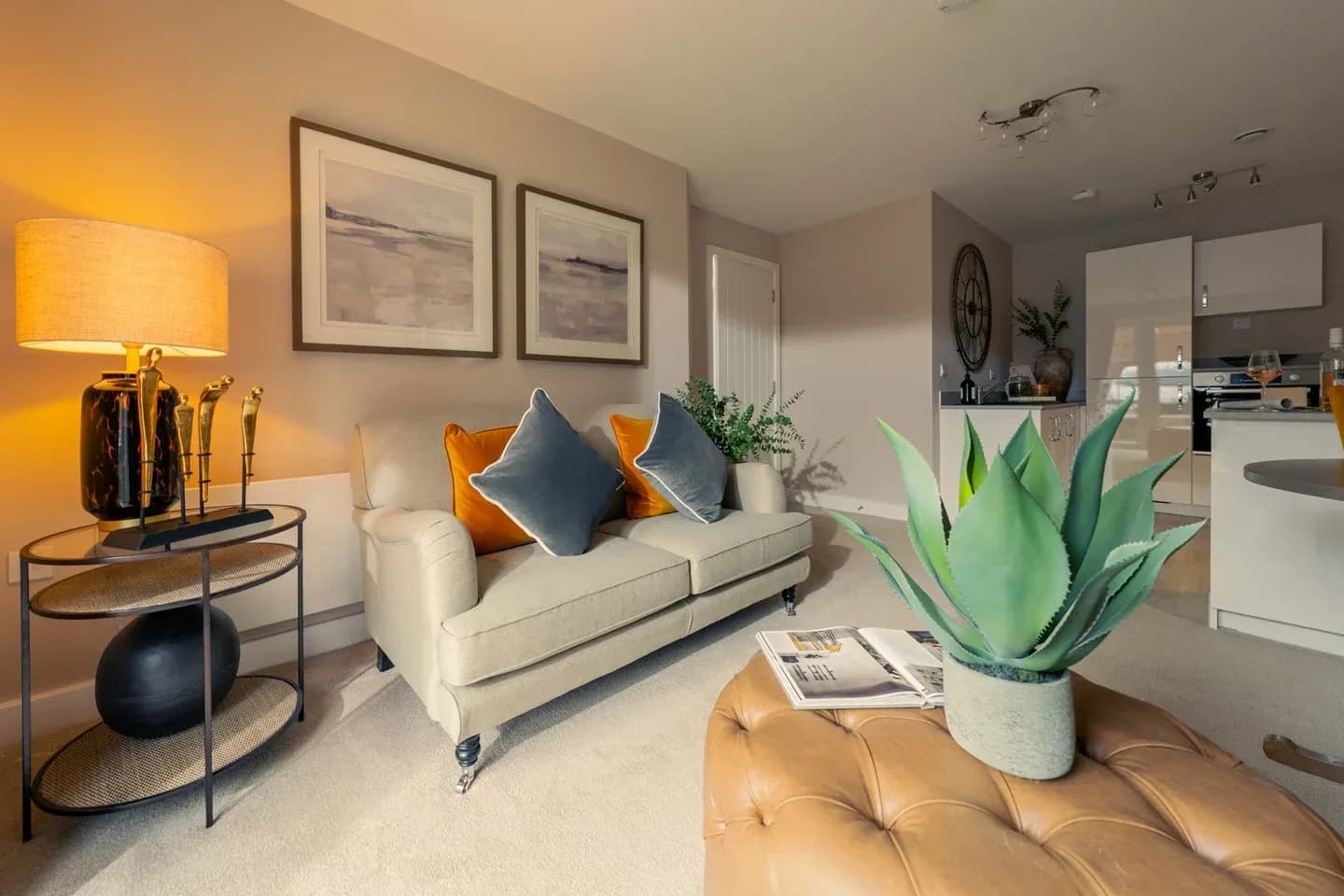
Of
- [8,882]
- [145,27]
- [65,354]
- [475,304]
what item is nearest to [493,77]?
[475,304]

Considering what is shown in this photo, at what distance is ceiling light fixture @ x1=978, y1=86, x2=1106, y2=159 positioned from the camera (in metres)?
2.60

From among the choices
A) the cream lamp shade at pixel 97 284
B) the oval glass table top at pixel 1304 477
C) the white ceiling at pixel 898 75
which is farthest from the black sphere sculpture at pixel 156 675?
the oval glass table top at pixel 1304 477

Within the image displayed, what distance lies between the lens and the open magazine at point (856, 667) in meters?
0.89

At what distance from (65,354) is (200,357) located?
0.30m

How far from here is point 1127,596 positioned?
68 centimetres

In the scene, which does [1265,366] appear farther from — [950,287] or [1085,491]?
[950,287]

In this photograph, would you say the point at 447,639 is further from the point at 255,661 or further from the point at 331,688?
the point at 255,661

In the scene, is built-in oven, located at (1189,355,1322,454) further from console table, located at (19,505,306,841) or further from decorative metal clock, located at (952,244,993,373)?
console table, located at (19,505,306,841)

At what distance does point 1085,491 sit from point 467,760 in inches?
54.5

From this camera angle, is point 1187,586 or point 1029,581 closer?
point 1029,581

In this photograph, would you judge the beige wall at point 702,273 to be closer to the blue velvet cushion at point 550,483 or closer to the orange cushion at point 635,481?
the orange cushion at point 635,481

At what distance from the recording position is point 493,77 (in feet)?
7.88

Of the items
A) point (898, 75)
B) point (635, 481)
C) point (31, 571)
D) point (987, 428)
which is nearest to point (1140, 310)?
point (987, 428)

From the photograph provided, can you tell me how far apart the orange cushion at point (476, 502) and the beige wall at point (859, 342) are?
302cm
